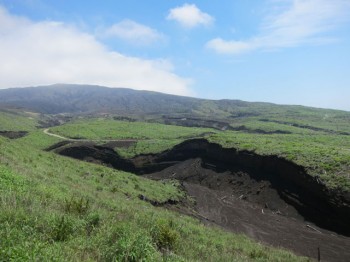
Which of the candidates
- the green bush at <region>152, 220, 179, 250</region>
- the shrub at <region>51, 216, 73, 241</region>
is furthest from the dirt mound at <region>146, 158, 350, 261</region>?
the shrub at <region>51, 216, 73, 241</region>

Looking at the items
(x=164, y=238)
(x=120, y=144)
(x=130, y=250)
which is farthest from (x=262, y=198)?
(x=120, y=144)

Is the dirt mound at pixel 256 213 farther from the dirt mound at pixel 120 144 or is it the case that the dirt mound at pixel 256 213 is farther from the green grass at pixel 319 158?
the dirt mound at pixel 120 144

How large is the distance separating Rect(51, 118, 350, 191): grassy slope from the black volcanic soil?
1178mm

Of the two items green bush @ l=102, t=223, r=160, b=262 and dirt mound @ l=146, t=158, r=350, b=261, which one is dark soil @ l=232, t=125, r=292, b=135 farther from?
green bush @ l=102, t=223, r=160, b=262

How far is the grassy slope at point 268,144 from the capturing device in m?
39.2

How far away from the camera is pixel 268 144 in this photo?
55.7m

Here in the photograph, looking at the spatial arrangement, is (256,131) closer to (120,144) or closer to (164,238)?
(120,144)

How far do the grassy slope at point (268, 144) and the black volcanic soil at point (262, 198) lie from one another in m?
1.18

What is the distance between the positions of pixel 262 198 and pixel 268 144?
13442 mm

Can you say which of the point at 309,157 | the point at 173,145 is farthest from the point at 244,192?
the point at 173,145

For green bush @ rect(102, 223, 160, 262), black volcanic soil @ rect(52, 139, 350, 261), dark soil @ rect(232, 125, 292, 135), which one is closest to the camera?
green bush @ rect(102, 223, 160, 262)

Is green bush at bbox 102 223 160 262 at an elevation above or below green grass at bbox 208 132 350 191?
above

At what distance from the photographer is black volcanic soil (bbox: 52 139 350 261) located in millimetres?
31078

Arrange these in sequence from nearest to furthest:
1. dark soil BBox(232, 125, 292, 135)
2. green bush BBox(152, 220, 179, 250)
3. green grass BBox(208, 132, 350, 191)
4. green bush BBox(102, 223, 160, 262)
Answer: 1. green bush BBox(102, 223, 160, 262)
2. green bush BBox(152, 220, 179, 250)
3. green grass BBox(208, 132, 350, 191)
4. dark soil BBox(232, 125, 292, 135)
